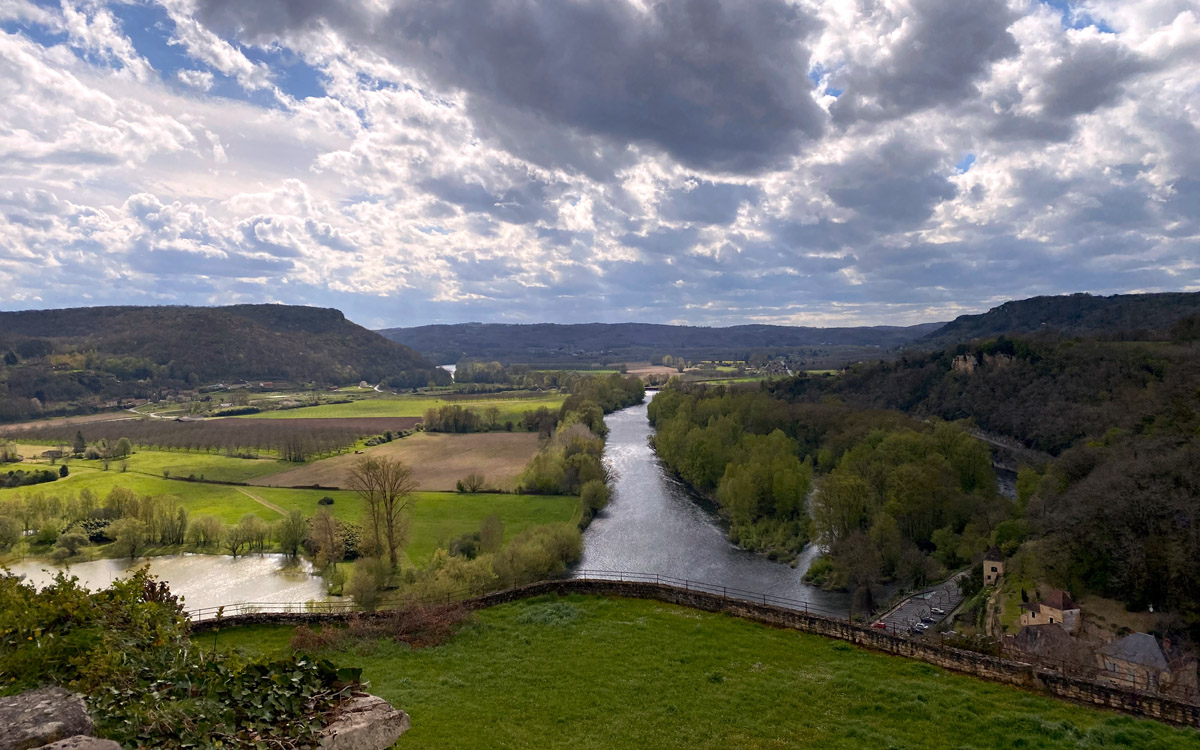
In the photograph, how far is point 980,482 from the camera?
60656 mm

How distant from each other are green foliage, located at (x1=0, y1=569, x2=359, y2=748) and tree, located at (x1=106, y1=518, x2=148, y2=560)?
5553cm

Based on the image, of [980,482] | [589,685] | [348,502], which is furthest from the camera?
[348,502]

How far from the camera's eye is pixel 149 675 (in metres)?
8.51

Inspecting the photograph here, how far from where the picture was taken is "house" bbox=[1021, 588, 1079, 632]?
3039 cm

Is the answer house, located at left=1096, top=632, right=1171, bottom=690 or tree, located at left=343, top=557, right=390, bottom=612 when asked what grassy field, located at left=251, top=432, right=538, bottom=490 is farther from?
house, located at left=1096, top=632, right=1171, bottom=690

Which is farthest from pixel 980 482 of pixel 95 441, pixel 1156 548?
pixel 95 441

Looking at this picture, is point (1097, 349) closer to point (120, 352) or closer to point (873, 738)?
point (873, 738)

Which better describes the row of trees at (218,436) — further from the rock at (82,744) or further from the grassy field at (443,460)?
the rock at (82,744)

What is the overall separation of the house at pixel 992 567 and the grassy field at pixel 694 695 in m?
29.0

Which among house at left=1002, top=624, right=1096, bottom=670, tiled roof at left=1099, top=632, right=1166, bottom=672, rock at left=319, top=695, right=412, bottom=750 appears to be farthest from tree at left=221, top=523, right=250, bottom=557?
tiled roof at left=1099, top=632, right=1166, bottom=672

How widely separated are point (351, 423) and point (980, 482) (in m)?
99.8

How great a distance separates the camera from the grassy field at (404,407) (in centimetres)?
12731

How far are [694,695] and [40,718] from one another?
12.8 m

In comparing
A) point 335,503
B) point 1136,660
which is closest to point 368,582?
point 335,503
